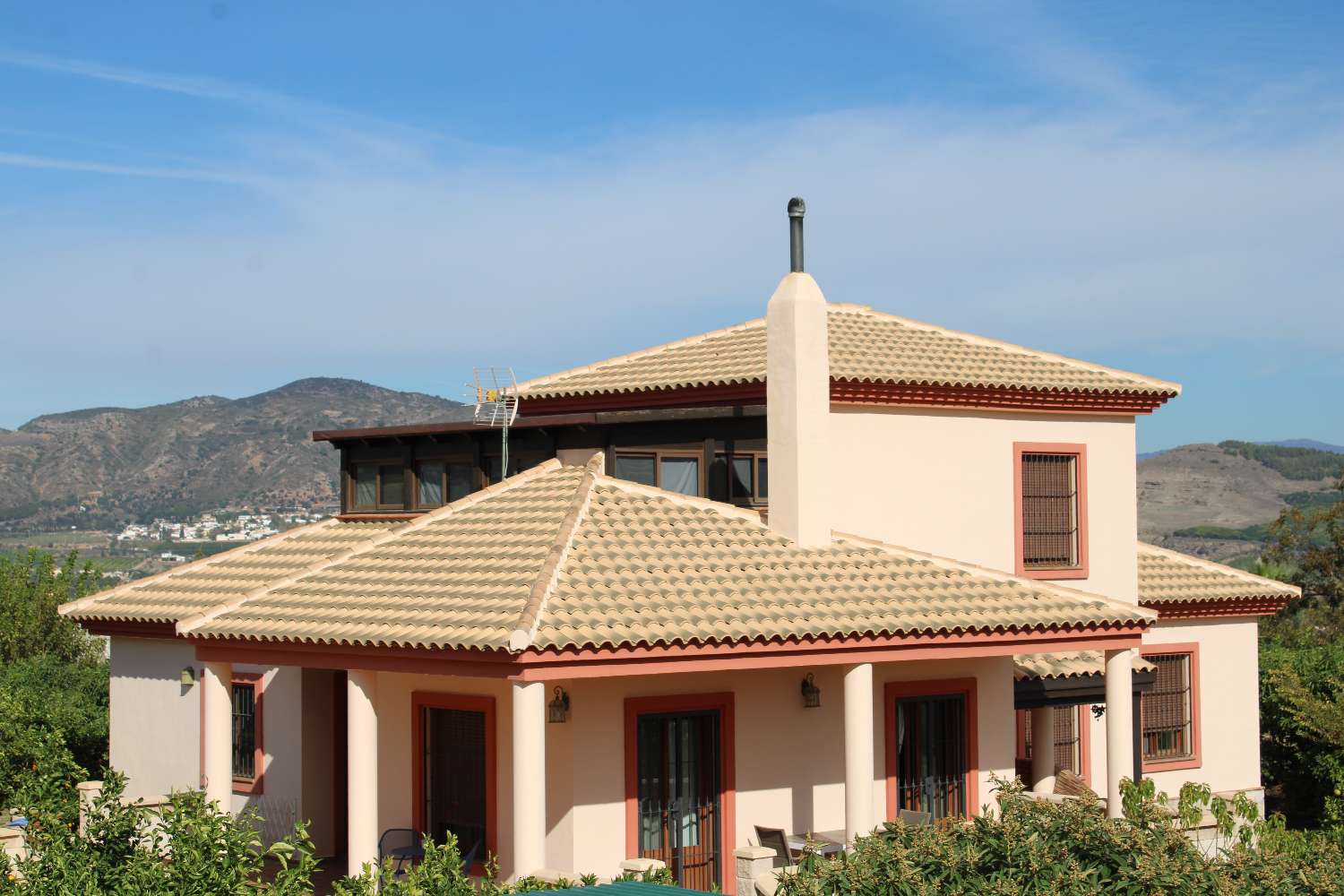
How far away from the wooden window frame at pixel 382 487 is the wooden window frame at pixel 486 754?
531 cm

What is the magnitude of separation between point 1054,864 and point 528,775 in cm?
475

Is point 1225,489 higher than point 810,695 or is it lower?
higher

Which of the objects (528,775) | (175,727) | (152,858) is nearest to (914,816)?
(528,775)

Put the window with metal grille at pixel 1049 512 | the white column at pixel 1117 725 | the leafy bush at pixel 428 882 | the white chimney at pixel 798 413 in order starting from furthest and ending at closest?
1. the window with metal grille at pixel 1049 512
2. the white chimney at pixel 798 413
3. the white column at pixel 1117 725
4. the leafy bush at pixel 428 882

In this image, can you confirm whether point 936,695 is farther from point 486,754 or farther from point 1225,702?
point 1225,702

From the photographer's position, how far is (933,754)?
59.4 ft

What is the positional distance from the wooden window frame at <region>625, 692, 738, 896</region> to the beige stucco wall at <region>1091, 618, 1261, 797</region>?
9872mm

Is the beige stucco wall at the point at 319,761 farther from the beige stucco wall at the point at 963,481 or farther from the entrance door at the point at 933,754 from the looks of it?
the entrance door at the point at 933,754

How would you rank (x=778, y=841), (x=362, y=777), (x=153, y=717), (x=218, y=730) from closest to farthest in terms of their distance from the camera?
1. (x=362, y=777)
2. (x=218, y=730)
3. (x=778, y=841)
4. (x=153, y=717)

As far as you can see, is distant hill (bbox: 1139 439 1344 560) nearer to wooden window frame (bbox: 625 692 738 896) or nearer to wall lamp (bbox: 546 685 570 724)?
wooden window frame (bbox: 625 692 738 896)

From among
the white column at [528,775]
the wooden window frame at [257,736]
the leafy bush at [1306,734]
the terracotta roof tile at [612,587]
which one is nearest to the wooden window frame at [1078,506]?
the terracotta roof tile at [612,587]

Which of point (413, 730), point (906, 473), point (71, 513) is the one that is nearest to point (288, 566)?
point (413, 730)

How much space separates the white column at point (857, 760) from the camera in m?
15.4

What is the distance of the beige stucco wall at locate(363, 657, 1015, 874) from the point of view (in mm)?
15469
